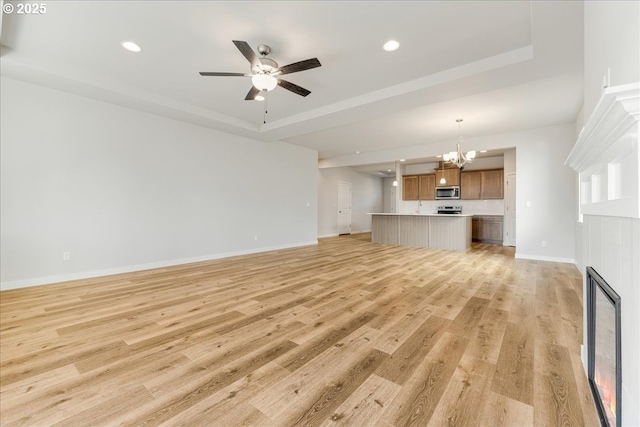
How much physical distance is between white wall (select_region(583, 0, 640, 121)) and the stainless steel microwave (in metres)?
7.30

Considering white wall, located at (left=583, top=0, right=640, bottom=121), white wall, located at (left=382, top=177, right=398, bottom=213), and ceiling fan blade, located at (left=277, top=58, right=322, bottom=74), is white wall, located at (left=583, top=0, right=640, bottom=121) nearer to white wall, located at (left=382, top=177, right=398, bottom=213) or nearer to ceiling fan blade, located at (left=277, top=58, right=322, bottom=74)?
ceiling fan blade, located at (left=277, top=58, right=322, bottom=74)

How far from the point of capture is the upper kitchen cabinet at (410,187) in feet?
30.6

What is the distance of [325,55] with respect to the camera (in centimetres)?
310

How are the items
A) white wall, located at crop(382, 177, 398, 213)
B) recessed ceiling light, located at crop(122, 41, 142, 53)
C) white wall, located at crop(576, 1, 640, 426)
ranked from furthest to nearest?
1. white wall, located at crop(382, 177, 398, 213)
2. recessed ceiling light, located at crop(122, 41, 142, 53)
3. white wall, located at crop(576, 1, 640, 426)

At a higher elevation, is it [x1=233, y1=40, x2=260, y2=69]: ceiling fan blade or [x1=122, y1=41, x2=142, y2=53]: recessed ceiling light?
[x1=122, y1=41, x2=142, y2=53]: recessed ceiling light

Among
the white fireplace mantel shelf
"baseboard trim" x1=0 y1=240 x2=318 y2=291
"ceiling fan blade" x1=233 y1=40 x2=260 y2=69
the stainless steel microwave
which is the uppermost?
"ceiling fan blade" x1=233 y1=40 x2=260 y2=69

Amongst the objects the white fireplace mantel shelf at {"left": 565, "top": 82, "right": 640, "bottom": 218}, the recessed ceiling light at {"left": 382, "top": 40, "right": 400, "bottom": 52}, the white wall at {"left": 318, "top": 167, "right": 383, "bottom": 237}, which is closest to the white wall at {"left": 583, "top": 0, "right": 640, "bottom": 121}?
the white fireplace mantel shelf at {"left": 565, "top": 82, "right": 640, "bottom": 218}

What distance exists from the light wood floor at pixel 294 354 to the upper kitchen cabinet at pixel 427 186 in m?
5.64

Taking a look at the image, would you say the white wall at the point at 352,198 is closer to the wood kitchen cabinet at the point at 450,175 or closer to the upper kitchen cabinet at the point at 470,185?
the wood kitchen cabinet at the point at 450,175

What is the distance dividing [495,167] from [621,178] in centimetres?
824

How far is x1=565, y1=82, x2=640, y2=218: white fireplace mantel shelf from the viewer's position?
2.43 feet

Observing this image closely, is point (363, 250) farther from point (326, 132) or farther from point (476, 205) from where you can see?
point (476, 205)

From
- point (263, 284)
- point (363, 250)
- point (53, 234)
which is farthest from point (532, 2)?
point (53, 234)

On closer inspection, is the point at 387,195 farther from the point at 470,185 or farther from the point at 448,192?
the point at 470,185
